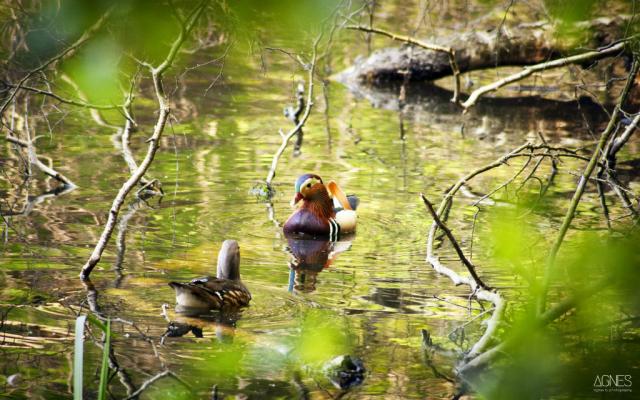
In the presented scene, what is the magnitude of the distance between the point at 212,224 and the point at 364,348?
424 centimetres

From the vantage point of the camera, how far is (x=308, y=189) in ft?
38.8

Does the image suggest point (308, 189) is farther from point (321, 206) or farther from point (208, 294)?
point (208, 294)

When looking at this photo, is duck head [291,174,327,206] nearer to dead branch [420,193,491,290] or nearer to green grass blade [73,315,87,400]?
dead branch [420,193,491,290]

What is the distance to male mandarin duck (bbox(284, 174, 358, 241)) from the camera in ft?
37.2

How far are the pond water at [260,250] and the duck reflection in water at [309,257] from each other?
0.12ft

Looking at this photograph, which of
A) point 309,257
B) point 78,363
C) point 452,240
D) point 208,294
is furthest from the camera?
point 309,257

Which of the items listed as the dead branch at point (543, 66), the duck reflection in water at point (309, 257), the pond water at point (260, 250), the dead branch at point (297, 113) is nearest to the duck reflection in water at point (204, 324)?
the pond water at point (260, 250)

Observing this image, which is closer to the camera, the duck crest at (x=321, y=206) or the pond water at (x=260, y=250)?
the pond water at (x=260, y=250)

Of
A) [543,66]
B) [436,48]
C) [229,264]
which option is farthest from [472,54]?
[229,264]

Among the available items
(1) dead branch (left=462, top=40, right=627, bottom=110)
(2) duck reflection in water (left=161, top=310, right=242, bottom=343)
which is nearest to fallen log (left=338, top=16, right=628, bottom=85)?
(1) dead branch (left=462, top=40, right=627, bottom=110)

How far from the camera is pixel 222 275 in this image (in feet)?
27.5

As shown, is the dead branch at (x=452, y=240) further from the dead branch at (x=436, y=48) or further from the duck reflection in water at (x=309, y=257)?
the dead branch at (x=436, y=48)

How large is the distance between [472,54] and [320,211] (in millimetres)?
9225

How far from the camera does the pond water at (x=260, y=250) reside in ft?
21.1
